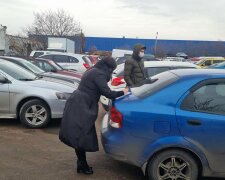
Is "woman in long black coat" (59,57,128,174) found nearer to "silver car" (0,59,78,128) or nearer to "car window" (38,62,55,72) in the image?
"silver car" (0,59,78,128)

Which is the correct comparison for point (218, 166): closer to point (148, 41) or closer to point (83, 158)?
point (83, 158)

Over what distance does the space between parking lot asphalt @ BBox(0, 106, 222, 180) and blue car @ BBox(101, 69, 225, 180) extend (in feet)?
2.05

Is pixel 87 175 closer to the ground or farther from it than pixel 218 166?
closer to the ground

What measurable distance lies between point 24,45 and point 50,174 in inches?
1408

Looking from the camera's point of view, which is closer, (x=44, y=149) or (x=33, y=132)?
(x=44, y=149)

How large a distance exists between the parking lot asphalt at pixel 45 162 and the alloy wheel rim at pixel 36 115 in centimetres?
53

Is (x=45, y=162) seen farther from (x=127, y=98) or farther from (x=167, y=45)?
(x=167, y=45)

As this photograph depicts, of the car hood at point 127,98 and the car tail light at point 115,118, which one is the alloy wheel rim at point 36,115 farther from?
the car tail light at point 115,118

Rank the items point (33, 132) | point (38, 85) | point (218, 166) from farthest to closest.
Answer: point (38, 85), point (33, 132), point (218, 166)

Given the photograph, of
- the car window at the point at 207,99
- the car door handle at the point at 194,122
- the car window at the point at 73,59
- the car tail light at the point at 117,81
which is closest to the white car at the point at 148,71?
the car tail light at the point at 117,81

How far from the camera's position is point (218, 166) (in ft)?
14.3

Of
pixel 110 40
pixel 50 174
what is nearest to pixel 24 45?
pixel 110 40

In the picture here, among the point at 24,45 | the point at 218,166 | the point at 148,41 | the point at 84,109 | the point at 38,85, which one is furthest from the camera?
the point at 148,41

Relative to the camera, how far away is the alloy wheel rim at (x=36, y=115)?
24.8ft
